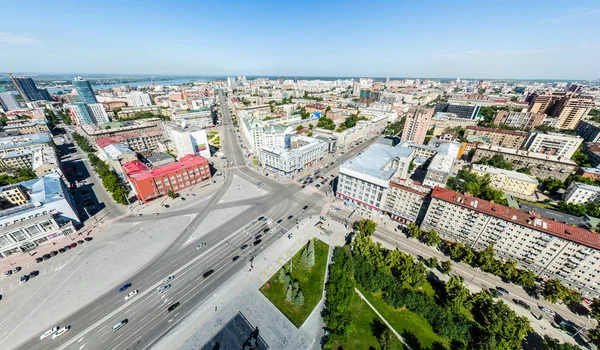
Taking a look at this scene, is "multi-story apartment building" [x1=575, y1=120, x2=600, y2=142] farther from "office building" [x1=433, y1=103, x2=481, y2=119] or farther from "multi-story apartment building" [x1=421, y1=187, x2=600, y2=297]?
"multi-story apartment building" [x1=421, y1=187, x2=600, y2=297]

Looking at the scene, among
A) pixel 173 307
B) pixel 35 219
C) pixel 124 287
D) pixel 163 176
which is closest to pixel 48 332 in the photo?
pixel 124 287

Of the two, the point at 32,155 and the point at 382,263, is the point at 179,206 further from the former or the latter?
the point at 32,155

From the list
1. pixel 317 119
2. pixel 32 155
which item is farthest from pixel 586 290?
pixel 32 155

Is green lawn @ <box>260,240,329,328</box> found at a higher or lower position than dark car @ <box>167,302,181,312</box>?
lower

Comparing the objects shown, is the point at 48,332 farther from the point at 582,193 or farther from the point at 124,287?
the point at 582,193

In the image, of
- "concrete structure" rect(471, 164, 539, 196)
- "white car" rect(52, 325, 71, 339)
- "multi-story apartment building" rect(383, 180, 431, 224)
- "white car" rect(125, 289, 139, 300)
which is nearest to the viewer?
"white car" rect(52, 325, 71, 339)

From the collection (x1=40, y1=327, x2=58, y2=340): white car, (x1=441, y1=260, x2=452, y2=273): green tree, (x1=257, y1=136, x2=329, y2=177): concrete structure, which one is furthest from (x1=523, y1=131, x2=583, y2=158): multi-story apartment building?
(x1=40, y1=327, x2=58, y2=340): white car
